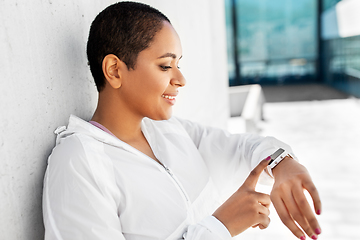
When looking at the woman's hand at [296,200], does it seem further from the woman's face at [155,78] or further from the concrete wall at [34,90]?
the concrete wall at [34,90]

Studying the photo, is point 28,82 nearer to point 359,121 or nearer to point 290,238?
point 290,238

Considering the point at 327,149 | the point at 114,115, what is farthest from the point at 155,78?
the point at 327,149

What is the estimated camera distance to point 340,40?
39.5ft

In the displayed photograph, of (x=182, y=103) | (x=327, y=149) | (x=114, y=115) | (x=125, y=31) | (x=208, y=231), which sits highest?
(x=125, y=31)

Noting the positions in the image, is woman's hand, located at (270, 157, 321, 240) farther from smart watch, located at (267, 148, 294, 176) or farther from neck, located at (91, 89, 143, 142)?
neck, located at (91, 89, 143, 142)

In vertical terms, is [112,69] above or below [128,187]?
above

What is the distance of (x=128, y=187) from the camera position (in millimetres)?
961

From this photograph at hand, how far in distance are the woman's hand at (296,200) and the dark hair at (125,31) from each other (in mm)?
579

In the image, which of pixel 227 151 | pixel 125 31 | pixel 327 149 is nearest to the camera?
pixel 125 31

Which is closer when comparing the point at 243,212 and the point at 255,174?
the point at 243,212

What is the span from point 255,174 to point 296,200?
0.64ft

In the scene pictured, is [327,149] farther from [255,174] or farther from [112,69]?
[112,69]

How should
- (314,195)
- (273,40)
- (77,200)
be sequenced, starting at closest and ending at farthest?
(77,200)
(314,195)
(273,40)

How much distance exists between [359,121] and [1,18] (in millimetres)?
7799
